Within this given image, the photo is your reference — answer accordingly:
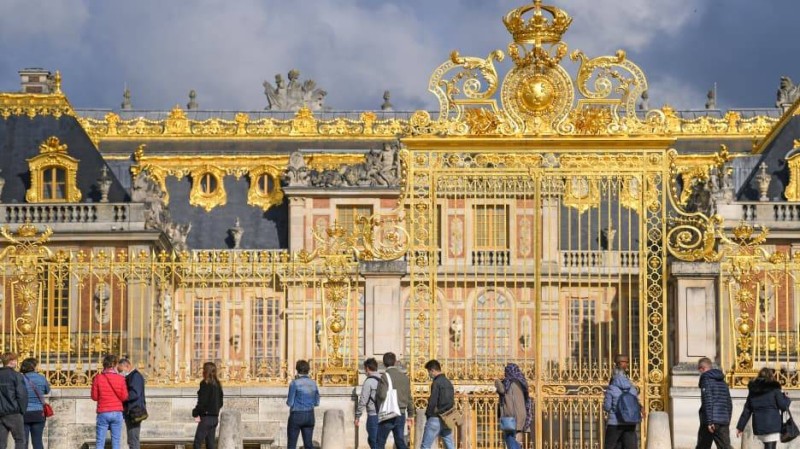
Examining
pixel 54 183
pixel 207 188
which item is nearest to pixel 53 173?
pixel 54 183

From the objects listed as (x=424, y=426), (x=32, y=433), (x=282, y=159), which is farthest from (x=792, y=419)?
(x=282, y=159)

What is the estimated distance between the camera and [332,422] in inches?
1164

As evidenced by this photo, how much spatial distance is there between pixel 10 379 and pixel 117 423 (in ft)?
4.62

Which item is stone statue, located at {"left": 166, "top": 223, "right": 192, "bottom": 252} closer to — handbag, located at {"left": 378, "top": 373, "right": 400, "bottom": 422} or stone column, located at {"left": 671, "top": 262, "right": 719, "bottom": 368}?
stone column, located at {"left": 671, "top": 262, "right": 719, "bottom": 368}

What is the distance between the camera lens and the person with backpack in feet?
94.1

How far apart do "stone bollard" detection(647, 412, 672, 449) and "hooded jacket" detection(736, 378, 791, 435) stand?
4.88 feet

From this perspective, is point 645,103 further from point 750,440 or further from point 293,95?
point 750,440

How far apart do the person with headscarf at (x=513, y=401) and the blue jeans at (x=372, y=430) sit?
5.47 ft

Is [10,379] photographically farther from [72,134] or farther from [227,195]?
[227,195]

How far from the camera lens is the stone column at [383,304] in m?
33.2

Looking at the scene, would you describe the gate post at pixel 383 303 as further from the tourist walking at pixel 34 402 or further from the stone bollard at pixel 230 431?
the tourist walking at pixel 34 402

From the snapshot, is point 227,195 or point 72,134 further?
point 227,195

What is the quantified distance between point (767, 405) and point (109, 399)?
7603 millimetres

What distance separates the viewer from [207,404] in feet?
94.7
